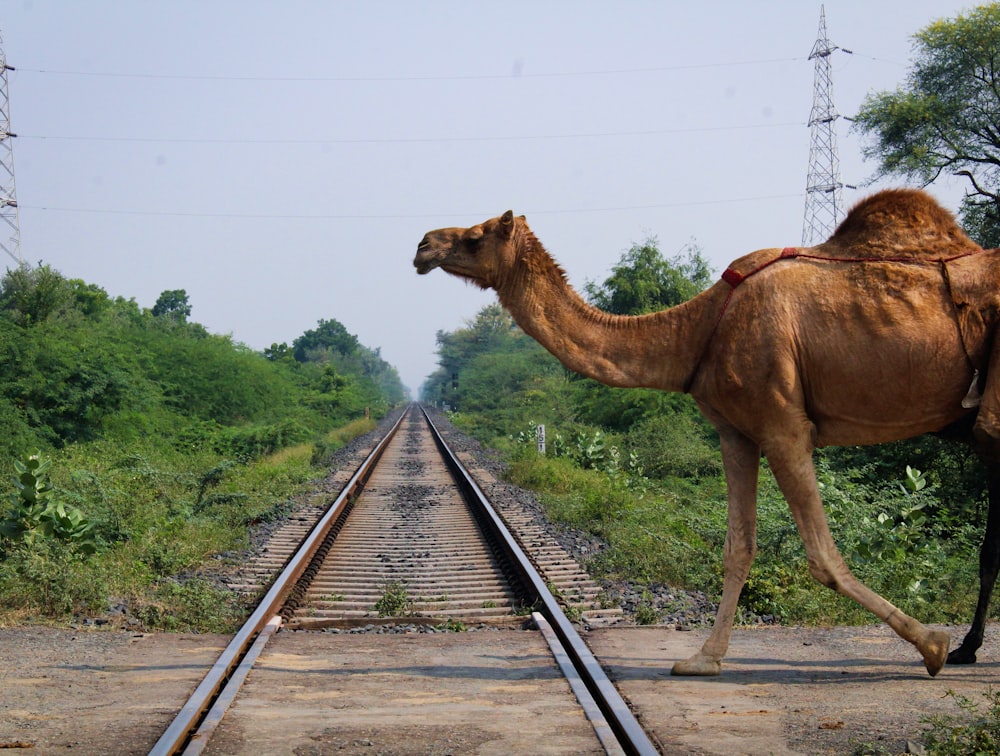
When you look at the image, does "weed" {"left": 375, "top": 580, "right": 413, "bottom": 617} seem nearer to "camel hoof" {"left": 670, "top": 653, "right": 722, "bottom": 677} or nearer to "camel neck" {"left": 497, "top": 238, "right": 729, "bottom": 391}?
"camel hoof" {"left": 670, "top": 653, "right": 722, "bottom": 677}

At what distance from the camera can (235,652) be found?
6523mm

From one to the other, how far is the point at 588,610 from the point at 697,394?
9.03 ft

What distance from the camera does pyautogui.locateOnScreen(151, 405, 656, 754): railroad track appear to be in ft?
17.9

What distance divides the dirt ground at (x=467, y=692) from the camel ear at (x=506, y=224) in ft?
9.22

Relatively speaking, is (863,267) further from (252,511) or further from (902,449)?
(252,511)

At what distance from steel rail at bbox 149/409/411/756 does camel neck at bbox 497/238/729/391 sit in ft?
9.26

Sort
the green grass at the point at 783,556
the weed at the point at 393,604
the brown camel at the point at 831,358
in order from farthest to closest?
the weed at the point at 393,604 → the green grass at the point at 783,556 → the brown camel at the point at 831,358

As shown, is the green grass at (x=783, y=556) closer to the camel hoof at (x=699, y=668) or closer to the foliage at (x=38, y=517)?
the camel hoof at (x=699, y=668)

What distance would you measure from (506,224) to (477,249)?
0.83ft

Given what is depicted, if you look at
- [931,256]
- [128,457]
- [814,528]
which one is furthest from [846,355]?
[128,457]

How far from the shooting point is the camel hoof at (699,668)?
616 centimetres

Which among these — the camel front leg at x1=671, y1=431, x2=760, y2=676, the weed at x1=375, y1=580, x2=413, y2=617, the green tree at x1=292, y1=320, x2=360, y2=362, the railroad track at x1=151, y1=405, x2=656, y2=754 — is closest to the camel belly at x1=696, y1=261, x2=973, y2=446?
the camel front leg at x1=671, y1=431, x2=760, y2=676

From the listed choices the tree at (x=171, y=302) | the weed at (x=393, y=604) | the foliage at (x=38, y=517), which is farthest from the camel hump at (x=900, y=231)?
the tree at (x=171, y=302)

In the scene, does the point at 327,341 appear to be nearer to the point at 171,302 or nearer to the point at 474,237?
the point at 171,302
